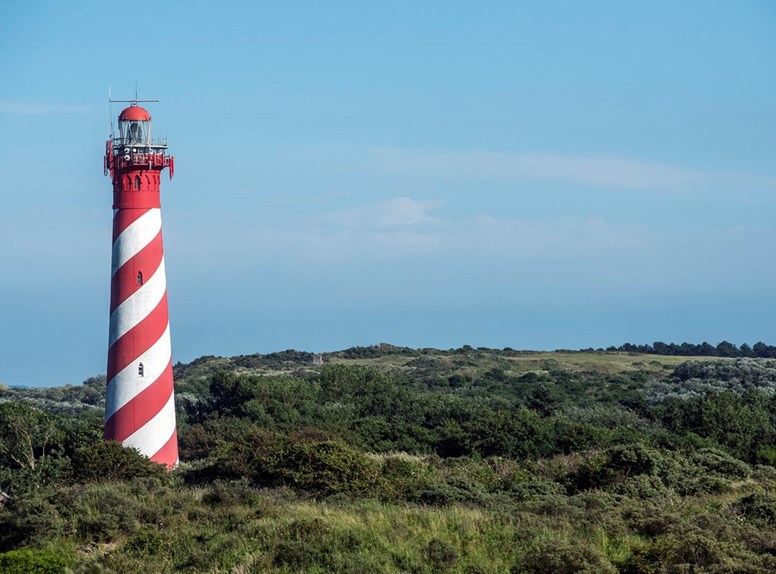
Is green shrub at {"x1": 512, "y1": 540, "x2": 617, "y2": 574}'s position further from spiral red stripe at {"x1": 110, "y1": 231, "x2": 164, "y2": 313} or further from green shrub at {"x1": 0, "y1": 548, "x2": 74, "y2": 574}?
spiral red stripe at {"x1": 110, "y1": 231, "x2": 164, "y2": 313}

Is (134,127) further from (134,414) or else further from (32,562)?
(32,562)

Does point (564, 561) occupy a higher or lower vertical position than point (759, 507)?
lower

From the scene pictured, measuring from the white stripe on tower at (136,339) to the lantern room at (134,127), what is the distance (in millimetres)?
1938

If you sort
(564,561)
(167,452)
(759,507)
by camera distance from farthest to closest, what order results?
(167,452)
(759,507)
(564,561)

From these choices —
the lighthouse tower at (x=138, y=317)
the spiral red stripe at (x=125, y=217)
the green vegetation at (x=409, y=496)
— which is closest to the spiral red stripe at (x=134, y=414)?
the lighthouse tower at (x=138, y=317)

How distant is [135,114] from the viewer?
2903cm

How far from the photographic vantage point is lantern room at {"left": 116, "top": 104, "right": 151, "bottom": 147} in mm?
28859

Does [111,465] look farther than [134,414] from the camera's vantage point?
No

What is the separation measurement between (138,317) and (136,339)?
1.66 ft

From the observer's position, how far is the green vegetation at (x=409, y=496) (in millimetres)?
17250

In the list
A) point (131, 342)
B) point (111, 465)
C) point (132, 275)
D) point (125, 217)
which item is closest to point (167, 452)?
point (131, 342)

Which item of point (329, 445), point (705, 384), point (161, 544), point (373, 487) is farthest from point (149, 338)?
point (705, 384)

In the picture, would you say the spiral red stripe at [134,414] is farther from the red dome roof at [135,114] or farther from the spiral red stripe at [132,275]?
the red dome roof at [135,114]

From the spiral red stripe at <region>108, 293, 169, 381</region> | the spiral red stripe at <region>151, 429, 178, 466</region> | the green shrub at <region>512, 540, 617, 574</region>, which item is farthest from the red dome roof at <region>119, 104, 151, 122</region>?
the green shrub at <region>512, 540, 617, 574</region>
